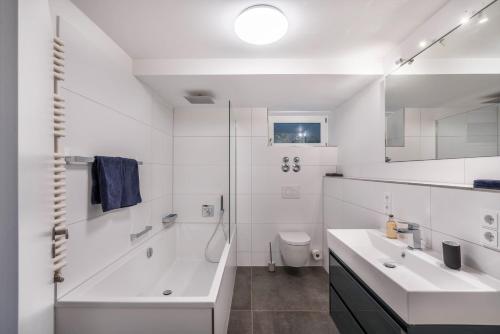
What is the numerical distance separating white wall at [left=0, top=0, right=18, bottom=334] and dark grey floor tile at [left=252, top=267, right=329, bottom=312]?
1.81m

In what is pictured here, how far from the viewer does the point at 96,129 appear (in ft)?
4.88

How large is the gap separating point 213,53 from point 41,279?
1872 millimetres

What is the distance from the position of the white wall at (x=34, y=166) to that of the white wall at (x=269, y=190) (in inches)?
83.0

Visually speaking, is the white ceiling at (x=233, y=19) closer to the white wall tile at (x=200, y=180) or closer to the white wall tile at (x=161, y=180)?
the white wall tile at (x=161, y=180)

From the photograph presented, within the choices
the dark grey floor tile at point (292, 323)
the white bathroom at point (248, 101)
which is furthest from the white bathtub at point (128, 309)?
the dark grey floor tile at point (292, 323)

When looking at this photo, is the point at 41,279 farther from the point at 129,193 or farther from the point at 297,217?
the point at 297,217

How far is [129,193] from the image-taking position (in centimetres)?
173

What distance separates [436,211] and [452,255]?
29cm

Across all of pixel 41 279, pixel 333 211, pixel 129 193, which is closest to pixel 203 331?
pixel 41 279

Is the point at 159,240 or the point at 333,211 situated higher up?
the point at 333,211

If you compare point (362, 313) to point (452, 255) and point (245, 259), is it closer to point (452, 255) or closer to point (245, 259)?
point (452, 255)

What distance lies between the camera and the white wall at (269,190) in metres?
3.03

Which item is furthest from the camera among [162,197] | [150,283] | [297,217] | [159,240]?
[297,217]

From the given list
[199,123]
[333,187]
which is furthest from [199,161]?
[333,187]
